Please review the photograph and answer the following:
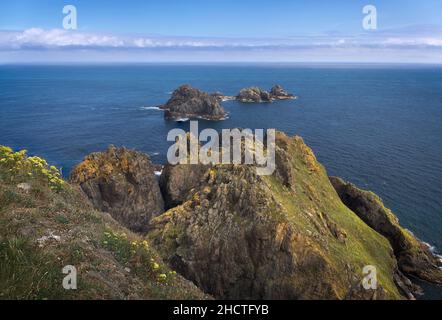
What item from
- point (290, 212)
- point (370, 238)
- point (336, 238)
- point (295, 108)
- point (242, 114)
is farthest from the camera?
point (295, 108)

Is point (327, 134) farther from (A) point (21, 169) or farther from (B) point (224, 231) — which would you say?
(A) point (21, 169)

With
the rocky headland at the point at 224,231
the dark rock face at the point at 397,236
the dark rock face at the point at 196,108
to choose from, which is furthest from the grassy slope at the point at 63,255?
the dark rock face at the point at 196,108

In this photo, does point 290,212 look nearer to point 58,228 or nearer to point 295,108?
point 58,228

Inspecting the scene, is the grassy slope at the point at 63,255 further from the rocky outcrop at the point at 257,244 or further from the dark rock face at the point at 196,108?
the dark rock face at the point at 196,108

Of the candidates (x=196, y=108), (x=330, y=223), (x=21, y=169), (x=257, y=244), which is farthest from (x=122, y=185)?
(x=196, y=108)

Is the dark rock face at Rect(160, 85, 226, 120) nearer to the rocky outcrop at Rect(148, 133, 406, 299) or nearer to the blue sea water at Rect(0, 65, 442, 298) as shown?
the blue sea water at Rect(0, 65, 442, 298)

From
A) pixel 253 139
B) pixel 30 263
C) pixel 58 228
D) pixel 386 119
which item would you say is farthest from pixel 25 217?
pixel 386 119

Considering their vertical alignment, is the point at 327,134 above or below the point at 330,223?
above
